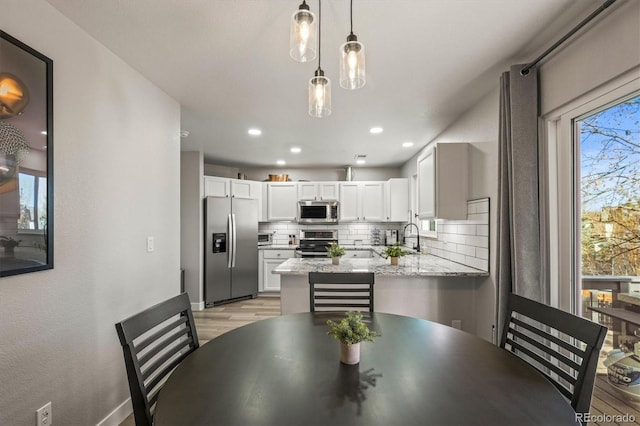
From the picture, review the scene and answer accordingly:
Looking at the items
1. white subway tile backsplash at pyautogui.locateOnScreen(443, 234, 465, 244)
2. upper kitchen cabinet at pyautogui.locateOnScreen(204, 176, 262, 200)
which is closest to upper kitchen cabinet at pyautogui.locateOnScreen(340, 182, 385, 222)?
upper kitchen cabinet at pyautogui.locateOnScreen(204, 176, 262, 200)

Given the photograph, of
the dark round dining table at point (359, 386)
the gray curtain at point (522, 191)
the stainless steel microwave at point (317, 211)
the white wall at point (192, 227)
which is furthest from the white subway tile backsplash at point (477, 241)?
the white wall at point (192, 227)

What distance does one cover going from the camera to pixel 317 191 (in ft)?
18.8

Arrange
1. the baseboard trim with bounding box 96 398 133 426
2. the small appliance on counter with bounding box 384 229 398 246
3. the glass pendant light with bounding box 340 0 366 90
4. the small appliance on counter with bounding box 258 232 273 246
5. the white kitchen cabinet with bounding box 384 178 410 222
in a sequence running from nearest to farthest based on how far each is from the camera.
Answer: the glass pendant light with bounding box 340 0 366 90 < the baseboard trim with bounding box 96 398 133 426 < the white kitchen cabinet with bounding box 384 178 410 222 < the small appliance on counter with bounding box 384 229 398 246 < the small appliance on counter with bounding box 258 232 273 246

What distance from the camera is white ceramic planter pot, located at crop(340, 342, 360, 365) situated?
1.14 m

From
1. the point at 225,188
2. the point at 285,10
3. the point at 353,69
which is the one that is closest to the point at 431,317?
the point at 353,69

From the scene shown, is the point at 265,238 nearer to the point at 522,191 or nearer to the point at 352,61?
the point at 522,191

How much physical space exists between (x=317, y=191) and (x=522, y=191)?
396 cm

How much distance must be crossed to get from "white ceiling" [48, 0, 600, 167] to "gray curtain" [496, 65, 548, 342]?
25cm

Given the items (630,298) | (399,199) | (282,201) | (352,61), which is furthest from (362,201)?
(352,61)

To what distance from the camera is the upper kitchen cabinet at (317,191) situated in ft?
18.7

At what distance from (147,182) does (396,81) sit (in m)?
2.09

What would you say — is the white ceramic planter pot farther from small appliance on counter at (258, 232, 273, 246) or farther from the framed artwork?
small appliance on counter at (258, 232, 273, 246)

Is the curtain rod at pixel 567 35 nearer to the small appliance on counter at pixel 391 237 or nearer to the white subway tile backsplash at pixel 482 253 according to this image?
the white subway tile backsplash at pixel 482 253

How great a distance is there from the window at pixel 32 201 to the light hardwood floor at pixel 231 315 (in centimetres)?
234
